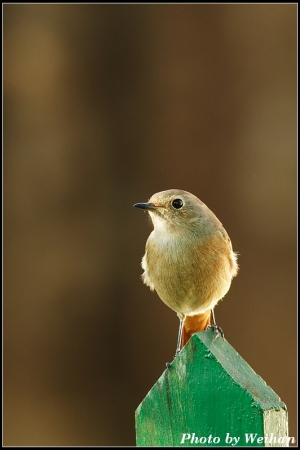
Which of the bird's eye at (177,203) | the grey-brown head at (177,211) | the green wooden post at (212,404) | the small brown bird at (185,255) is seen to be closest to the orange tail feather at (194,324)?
the small brown bird at (185,255)

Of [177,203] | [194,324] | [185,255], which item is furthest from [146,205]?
[194,324]

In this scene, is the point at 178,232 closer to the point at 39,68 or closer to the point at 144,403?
the point at 144,403

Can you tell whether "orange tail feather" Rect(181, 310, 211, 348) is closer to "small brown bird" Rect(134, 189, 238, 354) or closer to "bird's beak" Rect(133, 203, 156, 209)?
"small brown bird" Rect(134, 189, 238, 354)

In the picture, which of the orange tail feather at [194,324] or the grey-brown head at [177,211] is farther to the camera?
the orange tail feather at [194,324]

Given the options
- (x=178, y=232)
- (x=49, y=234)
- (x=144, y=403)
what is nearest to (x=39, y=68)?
(x=49, y=234)

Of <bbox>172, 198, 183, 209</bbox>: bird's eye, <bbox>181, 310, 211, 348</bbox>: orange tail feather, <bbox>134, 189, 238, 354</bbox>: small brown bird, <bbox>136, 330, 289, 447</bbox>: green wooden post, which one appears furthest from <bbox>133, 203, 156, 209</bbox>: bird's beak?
<bbox>136, 330, 289, 447</bbox>: green wooden post

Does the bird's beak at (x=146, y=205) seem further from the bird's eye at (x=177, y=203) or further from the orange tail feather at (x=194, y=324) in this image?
the orange tail feather at (x=194, y=324)

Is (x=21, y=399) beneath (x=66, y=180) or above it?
beneath
